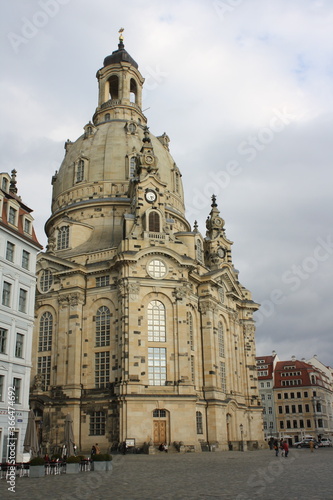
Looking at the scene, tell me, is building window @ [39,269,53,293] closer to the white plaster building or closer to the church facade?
the church facade

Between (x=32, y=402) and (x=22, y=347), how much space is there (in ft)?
65.8

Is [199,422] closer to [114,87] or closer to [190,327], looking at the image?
[190,327]

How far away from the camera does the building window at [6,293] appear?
36.0 m

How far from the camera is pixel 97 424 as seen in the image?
53.2 meters

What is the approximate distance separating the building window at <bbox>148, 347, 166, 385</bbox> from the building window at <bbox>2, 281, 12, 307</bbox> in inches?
820

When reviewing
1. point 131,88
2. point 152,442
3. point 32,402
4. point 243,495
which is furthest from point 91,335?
point 131,88

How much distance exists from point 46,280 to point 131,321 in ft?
42.9

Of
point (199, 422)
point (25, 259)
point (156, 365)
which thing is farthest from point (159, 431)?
point (25, 259)

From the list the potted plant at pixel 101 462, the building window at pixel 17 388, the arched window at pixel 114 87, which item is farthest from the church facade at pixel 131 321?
the potted plant at pixel 101 462

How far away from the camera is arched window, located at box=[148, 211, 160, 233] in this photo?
194 feet

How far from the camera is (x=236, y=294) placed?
73062 millimetres

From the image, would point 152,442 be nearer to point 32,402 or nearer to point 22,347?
point 32,402

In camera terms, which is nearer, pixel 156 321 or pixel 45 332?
pixel 156 321

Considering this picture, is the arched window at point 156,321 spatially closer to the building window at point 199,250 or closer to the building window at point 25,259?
the building window at point 199,250
